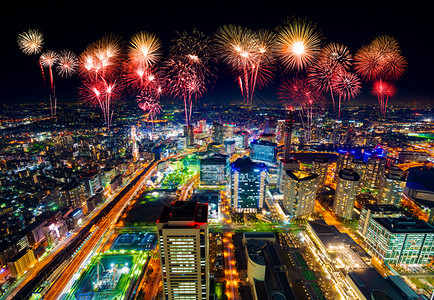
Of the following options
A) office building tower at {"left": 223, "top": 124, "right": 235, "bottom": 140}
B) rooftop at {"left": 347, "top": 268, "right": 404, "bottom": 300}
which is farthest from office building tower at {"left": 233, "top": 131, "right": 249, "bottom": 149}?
rooftop at {"left": 347, "top": 268, "right": 404, "bottom": 300}

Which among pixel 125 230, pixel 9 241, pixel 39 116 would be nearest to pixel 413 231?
pixel 125 230

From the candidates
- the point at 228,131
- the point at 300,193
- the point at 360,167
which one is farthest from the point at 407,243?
the point at 228,131

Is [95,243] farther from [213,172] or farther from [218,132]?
[218,132]

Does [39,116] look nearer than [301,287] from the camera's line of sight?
No

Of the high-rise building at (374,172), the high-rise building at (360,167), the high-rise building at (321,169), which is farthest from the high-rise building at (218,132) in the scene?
the high-rise building at (374,172)

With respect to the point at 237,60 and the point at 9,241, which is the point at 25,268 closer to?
the point at 9,241

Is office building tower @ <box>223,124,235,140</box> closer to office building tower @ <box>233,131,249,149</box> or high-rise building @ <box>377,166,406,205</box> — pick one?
office building tower @ <box>233,131,249,149</box>

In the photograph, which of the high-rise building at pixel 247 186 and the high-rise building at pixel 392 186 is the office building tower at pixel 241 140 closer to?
the high-rise building at pixel 247 186
